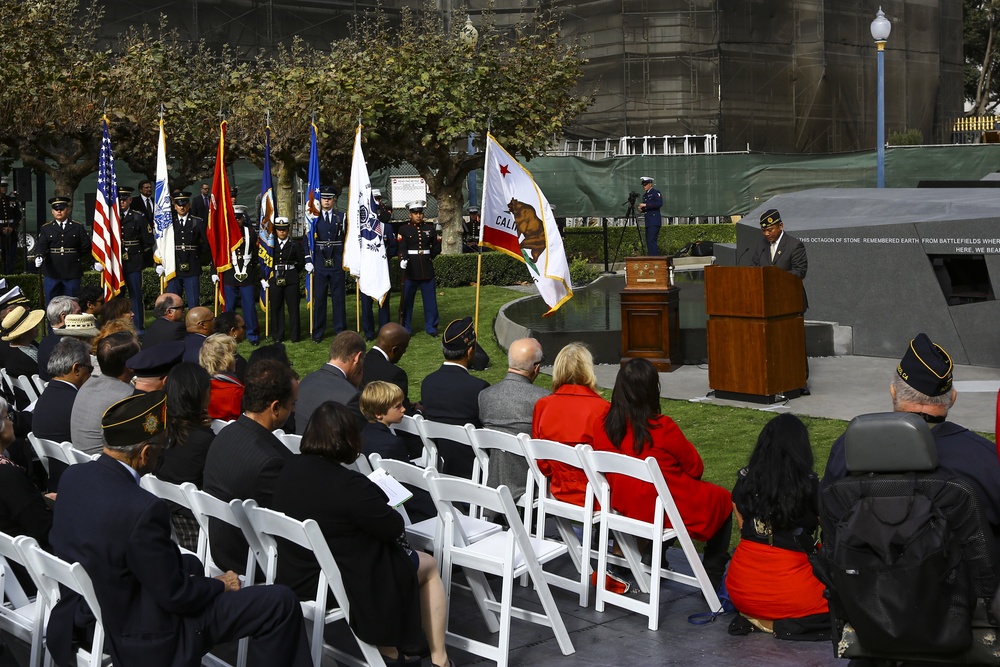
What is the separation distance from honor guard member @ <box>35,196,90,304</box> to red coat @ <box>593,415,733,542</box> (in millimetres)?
11325

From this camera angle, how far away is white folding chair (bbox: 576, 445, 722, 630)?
17.9ft

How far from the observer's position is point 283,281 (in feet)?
50.0

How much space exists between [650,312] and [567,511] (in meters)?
6.48

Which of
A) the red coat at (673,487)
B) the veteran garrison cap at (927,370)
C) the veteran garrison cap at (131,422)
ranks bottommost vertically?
the red coat at (673,487)

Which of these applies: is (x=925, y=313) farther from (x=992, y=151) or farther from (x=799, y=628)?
(x=992, y=151)

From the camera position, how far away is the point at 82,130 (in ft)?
64.4

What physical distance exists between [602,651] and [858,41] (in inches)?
1348

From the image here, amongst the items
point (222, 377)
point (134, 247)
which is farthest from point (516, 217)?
point (134, 247)

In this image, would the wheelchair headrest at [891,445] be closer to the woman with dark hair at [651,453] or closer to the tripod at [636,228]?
the woman with dark hair at [651,453]

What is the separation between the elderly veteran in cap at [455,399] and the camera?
693 cm

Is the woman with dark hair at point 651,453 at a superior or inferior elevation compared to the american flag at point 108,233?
inferior

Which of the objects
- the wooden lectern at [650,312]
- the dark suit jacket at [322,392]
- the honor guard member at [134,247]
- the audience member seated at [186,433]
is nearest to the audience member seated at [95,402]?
the audience member seated at [186,433]

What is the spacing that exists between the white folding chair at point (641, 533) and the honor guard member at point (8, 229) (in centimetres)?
1641

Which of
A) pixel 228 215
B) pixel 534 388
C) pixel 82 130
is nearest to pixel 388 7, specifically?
pixel 82 130
